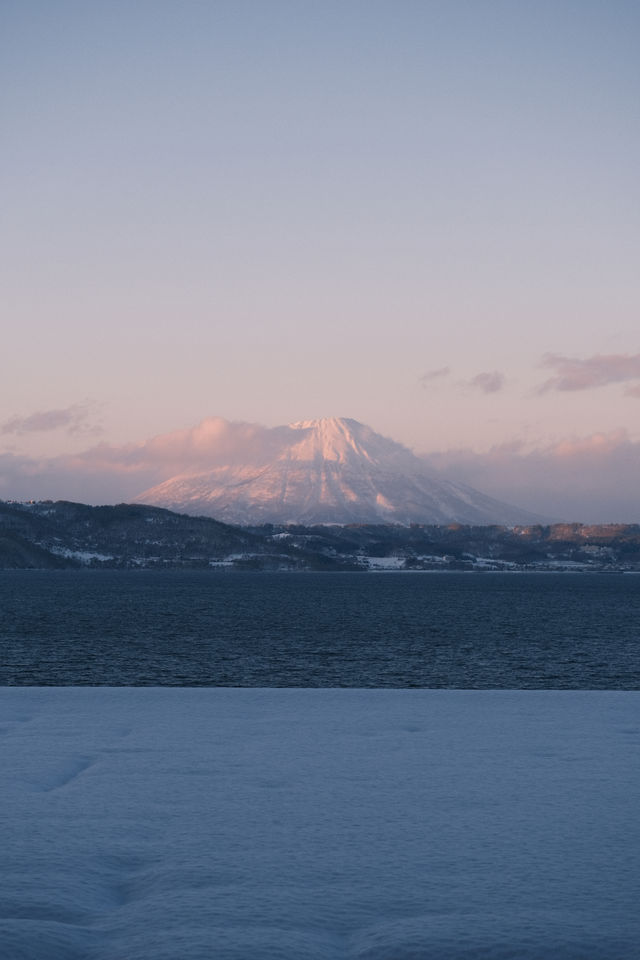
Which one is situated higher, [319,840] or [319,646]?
[319,840]

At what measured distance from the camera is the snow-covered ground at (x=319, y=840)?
4520 mm

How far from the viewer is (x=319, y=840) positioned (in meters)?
6.06

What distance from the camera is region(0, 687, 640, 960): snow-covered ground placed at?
4520mm

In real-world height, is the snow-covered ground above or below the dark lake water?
above

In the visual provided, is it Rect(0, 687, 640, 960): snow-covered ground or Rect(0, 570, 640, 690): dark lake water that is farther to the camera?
Rect(0, 570, 640, 690): dark lake water

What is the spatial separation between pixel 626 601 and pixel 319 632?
79.4 m

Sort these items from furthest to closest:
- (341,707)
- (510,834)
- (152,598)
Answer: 1. (152,598)
2. (341,707)
3. (510,834)

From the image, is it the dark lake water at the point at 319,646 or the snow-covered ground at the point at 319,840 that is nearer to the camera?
the snow-covered ground at the point at 319,840

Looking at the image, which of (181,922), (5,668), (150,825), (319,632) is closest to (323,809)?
(150,825)

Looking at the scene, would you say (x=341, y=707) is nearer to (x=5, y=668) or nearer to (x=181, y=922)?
(x=181, y=922)

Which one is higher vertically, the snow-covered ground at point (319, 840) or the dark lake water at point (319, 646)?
the snow-covered ground at point (319, 840)

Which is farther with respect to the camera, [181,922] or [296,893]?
[296,893]

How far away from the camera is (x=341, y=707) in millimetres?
12461

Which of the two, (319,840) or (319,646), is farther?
(319,646)
